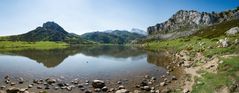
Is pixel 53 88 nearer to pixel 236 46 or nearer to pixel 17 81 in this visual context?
pixel 17 81

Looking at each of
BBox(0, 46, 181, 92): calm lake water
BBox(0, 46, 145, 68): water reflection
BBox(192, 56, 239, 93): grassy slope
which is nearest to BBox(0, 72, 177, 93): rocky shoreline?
BBox(192, 56, 239, 93): grassy slope

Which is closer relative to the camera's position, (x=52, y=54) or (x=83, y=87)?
(x=83, y=87)

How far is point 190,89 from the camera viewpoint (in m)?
30.6

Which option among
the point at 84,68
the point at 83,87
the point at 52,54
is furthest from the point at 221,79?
the point at 52,54

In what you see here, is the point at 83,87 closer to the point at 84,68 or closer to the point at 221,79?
the point at 221,79

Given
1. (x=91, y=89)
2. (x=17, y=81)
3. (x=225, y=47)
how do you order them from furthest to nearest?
(x=225, y=47) → (x=17, y=81) → (x=91, y=89)

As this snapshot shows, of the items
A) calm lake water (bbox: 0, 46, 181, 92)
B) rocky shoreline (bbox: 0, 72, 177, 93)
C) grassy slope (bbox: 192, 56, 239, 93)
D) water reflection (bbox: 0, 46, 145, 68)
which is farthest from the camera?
water reflection (bbox: 0, 46, 145, 68)

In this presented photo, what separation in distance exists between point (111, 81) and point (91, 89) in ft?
21.0

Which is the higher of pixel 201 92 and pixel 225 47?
pixel 225 47

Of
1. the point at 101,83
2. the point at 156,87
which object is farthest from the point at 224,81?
the point at 101,83

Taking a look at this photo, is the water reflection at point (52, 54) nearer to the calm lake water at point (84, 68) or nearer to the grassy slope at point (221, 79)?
the calm lake water at point (84, 68)

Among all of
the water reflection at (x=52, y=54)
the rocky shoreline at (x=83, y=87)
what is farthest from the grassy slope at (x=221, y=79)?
the water reflection at (x=52, y=54)

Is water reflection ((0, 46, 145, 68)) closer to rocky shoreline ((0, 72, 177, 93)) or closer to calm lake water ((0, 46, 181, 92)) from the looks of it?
calm lake water ((0, 46, 181, 92))

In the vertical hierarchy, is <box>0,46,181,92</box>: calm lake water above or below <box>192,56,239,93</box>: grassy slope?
below
